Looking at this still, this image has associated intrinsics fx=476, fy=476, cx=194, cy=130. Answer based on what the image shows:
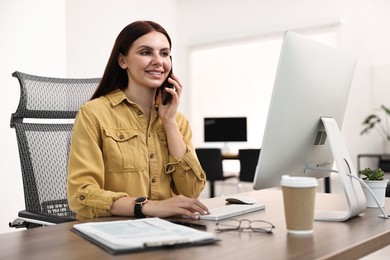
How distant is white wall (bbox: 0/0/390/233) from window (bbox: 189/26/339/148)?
0.15 meters

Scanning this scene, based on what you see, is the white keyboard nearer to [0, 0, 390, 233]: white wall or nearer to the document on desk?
the document on desk

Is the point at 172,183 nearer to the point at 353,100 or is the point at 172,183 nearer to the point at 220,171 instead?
the point at 220,171

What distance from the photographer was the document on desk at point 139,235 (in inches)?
35.3

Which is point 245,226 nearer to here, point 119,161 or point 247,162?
point 119,161

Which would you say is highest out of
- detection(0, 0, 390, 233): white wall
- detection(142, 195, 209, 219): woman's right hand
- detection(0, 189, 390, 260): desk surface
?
detection(0, 0, 390, 233): white wall

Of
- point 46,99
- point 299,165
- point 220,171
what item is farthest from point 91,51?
point 299,165

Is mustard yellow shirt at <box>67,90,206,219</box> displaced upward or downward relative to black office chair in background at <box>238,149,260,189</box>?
upward

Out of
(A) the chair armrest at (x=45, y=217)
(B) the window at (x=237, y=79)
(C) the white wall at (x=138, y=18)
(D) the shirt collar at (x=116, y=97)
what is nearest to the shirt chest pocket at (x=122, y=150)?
(D) the shirt collar at (x=116, y=97)

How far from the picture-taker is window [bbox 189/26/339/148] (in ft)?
20.1

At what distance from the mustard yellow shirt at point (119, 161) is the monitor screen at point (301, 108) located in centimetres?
43

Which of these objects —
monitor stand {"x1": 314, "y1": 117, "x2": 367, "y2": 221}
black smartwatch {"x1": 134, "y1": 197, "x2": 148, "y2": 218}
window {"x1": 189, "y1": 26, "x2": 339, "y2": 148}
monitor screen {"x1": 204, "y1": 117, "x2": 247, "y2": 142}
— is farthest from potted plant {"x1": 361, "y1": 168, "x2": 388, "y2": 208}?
window {"x1": 189, "y1": 26, "x2": 339, "y2": 148}

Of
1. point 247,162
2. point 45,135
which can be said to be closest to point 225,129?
point 247,162

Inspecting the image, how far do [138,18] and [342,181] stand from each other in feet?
14.0

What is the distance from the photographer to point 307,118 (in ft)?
4.08
